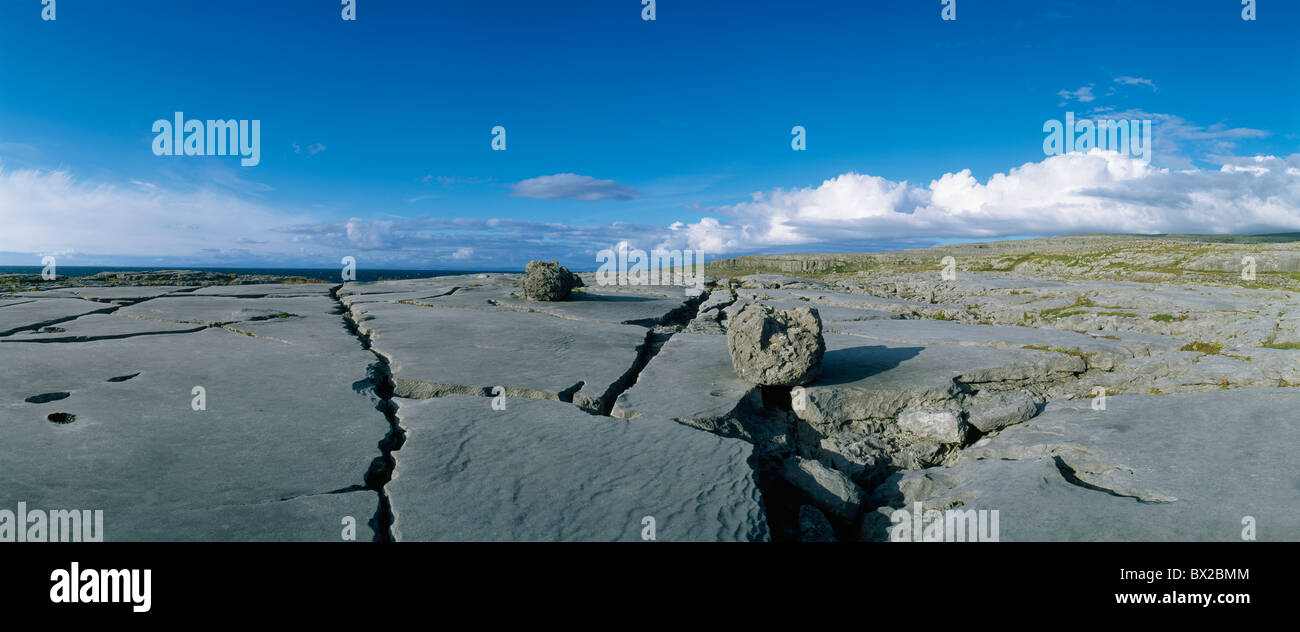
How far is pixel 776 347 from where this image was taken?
5.95m

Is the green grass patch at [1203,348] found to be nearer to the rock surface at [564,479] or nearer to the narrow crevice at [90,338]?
the rock surface at [564,479]

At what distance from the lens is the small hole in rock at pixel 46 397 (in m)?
4.92

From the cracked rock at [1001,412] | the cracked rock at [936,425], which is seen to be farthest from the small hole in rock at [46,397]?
the cracked rock at [1001,412]

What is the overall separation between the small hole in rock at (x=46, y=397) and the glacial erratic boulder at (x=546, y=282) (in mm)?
9016

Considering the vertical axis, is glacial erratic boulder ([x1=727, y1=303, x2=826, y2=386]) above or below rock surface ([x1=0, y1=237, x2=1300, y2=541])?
above

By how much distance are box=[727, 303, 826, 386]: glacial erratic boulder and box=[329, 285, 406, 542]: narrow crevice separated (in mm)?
3359

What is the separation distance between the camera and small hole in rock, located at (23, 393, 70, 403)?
4918mm

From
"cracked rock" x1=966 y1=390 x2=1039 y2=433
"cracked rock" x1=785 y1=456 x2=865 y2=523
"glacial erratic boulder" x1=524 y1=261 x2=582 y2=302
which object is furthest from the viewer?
"glacial erratic boulder" x1=524 y1=261 x2=582 y2=302

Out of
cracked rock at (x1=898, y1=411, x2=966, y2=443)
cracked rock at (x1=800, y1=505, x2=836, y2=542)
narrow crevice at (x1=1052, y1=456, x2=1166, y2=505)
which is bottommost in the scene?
cracked rock at (x1=800, y1=505, x2=836, y2=542)

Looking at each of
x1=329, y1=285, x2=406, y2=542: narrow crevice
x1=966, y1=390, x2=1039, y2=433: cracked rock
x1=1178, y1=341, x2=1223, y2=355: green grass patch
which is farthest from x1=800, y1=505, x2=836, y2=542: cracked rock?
x1=1178, y1=341, x2=1223, y2=355: green grass patch

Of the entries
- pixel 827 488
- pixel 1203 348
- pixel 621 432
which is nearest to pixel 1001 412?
pixel 827 488

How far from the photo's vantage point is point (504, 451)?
4266mm
